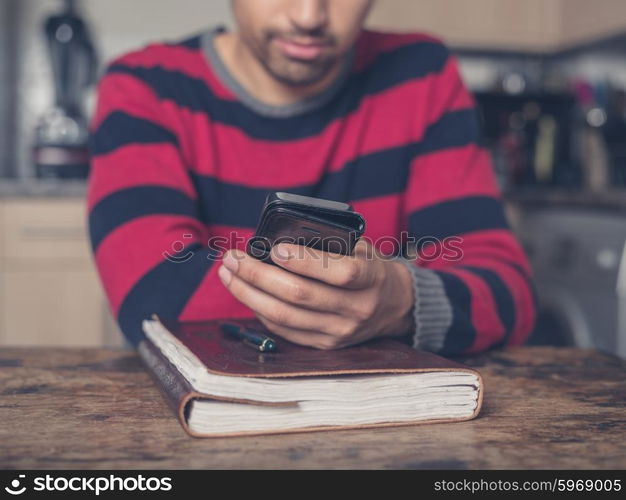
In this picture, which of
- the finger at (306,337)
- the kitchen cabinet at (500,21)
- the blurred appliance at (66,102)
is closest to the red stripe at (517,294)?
the finger at (306,337)

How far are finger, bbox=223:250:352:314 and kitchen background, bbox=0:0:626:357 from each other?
53.8 inches

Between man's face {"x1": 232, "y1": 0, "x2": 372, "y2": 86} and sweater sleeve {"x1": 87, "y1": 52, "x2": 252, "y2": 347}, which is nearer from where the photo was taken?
sweater sleeve {"x1": 87, "y1": 52, "x2": 252, "y2": 347}

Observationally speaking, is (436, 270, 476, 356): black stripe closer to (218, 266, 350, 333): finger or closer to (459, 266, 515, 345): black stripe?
(459, 266, 515, 345): black stripe

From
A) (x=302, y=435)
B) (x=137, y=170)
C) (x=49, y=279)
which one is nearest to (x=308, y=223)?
(x=302, y=435)

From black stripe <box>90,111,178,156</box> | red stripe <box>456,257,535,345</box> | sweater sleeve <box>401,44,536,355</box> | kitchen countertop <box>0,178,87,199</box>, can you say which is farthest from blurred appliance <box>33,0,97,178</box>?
red stripe <box>456,257,535,345</box>

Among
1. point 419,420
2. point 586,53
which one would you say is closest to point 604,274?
point 586,53

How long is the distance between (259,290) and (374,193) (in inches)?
22.5

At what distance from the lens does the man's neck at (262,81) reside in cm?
117

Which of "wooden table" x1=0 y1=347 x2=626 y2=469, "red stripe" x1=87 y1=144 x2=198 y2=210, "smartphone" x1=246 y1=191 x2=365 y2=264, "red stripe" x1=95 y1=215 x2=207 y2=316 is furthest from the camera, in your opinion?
"red stripe" x1=87 y1=144 x2=198 y2=210

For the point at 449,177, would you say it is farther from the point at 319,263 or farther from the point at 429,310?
the point at 319,263

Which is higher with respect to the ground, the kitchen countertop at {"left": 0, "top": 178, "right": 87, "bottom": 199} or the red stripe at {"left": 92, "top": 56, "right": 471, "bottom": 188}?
the red stripe at {"left": 92, "top": 56, "right": 471, "bottom": 188}

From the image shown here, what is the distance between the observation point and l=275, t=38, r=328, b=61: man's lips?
3.37 feet

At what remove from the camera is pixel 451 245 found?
1.02 m
